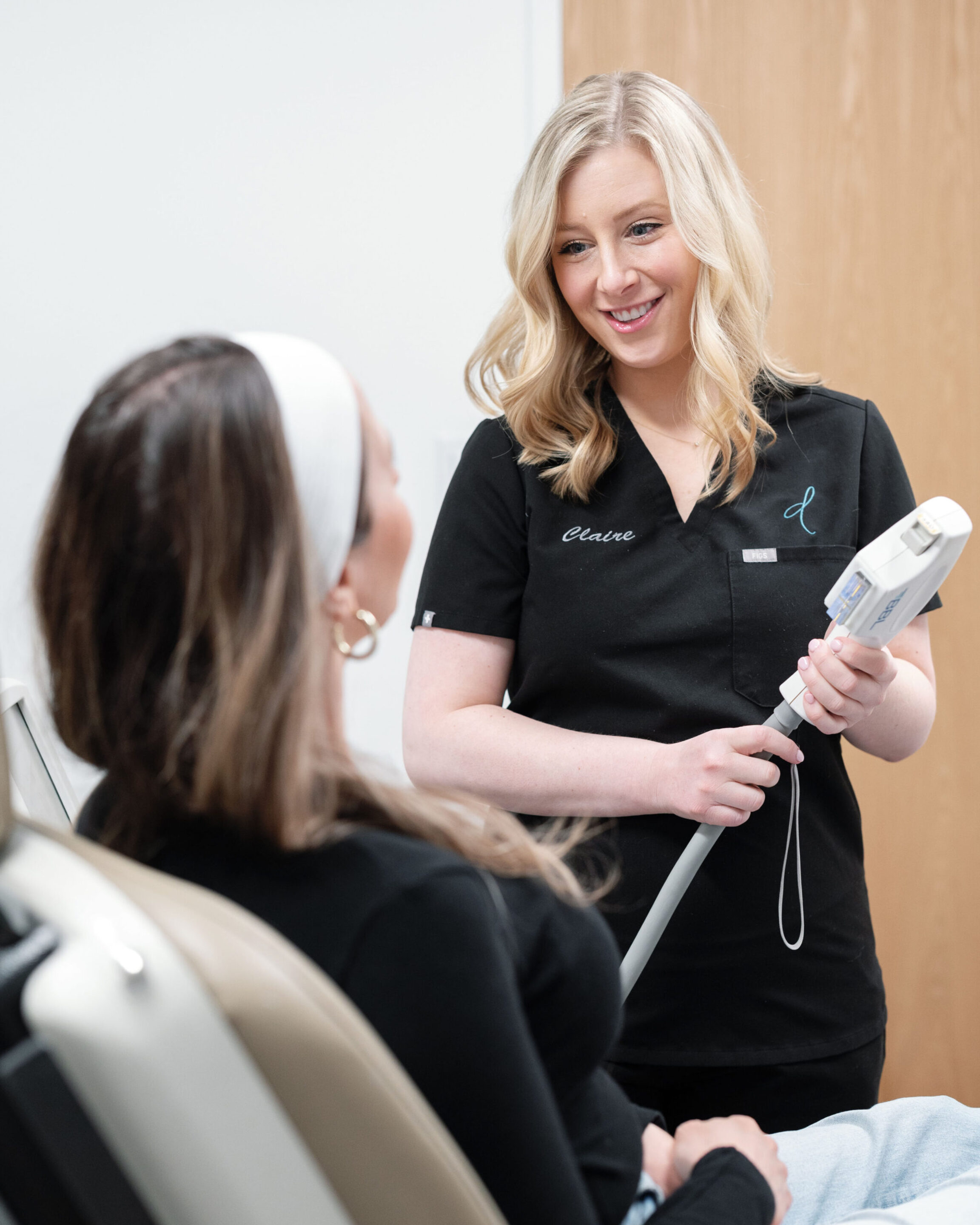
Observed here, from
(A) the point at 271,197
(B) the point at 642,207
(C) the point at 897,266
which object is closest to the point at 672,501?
(B) the point at 642,207

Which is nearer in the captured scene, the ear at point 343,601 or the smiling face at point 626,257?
the ear at point 343,601

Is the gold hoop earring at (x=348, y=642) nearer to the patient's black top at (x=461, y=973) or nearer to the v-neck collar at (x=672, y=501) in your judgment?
the patient's black top at (x=461, y=973)

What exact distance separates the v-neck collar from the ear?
1.97 feet

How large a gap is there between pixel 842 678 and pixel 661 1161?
46cm

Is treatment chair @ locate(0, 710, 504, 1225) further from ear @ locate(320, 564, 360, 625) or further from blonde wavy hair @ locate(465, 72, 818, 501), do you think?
blonde wavy hair @ locate(465, 72, 818, 501)

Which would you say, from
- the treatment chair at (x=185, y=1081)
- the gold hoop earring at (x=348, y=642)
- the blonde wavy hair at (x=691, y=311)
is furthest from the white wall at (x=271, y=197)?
the treatment chair at (x=185, y=1081)

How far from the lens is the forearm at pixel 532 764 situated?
44.2 inches

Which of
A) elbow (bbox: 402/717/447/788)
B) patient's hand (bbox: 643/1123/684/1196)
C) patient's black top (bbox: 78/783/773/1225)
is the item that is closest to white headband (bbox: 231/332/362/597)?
patient's black top (bbox: 78/783/773/1225)

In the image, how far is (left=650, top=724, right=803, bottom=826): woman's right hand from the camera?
105cm

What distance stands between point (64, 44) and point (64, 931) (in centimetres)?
158

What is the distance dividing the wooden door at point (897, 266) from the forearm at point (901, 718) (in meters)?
0.92

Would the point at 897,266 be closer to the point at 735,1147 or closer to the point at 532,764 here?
the point at 532,764

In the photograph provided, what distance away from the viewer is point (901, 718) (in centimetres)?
119

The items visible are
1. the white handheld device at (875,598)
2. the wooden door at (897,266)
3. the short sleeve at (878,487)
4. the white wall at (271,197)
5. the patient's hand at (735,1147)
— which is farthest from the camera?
the wooden door at (897,266)
